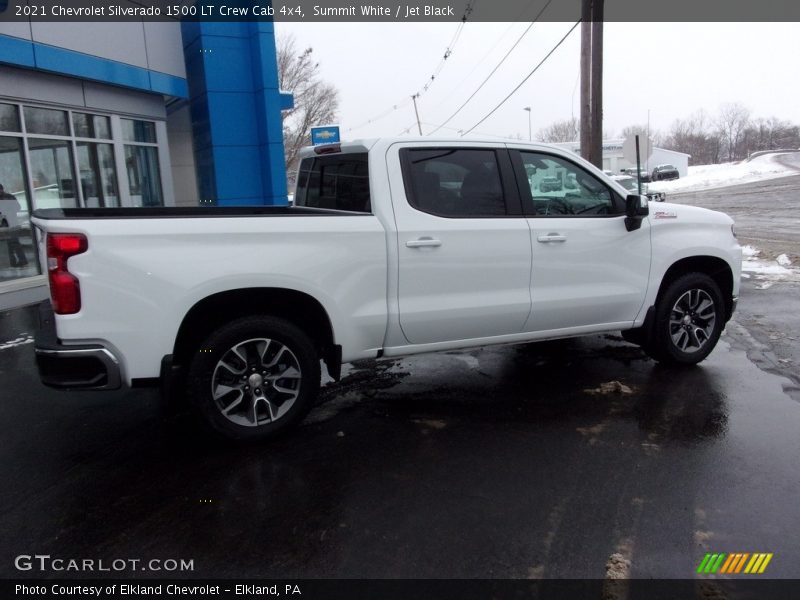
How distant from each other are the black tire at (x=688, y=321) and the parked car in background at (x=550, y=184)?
1.38 meters

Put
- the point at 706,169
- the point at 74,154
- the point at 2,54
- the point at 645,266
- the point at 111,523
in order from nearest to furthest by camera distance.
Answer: the point at 111,523 → the point at 645,266 → the point at 2,54 → the point at 74,154 → the point at 706,169

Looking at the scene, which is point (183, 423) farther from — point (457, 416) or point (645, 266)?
point (645, 266)

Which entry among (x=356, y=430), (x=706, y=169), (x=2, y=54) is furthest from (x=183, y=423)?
(x=706, y=169)

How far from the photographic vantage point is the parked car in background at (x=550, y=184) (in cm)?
500

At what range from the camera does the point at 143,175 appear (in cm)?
1444

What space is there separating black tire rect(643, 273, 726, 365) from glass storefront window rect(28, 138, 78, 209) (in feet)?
35.0

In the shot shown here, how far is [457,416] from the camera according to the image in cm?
468

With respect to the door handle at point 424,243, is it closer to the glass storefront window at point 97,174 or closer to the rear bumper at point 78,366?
the rear bumper at point 78,366

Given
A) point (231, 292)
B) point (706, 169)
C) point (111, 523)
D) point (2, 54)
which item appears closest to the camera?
point (111, 523)

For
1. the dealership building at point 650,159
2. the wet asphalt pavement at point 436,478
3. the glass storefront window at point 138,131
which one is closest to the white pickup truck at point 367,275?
the wet asphalt pavement at point 436,478

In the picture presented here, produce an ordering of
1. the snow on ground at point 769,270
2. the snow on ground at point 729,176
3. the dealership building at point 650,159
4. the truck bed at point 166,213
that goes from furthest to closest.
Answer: the dealership building at point 650,159 < the snow on ground at point 729,176 < the snow on ground at point 769,270 < the truck bed at point 166,213

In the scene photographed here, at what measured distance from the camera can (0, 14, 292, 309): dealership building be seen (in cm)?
1084

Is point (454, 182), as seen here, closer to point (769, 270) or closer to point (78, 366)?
point (78, 366)

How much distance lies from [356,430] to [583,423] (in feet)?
5.28
